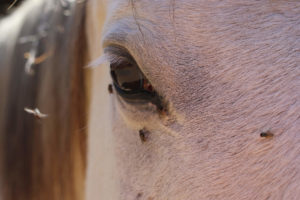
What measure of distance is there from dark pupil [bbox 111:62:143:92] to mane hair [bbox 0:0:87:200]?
0.48 m

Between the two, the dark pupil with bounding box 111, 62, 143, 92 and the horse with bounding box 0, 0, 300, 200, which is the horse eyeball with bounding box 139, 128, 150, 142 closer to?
the horse with bounding box 0, 0, 300, 200

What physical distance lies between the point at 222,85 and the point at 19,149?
103 centimetres

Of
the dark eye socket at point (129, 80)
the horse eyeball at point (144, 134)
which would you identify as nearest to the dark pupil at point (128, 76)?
the dark eye socket at point (129, 80)

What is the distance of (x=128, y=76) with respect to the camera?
991mm

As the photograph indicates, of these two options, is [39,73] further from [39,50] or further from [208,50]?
[208,50]

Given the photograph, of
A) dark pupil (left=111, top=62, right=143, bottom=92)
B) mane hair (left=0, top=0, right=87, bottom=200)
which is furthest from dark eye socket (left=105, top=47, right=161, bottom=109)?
mane hair (left=0, top=0, right=87, bottom=200)

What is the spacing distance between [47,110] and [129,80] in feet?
2.16

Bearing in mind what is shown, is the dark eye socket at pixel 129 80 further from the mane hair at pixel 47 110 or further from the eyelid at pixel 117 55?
Result: the mane hair at pixel 47 110

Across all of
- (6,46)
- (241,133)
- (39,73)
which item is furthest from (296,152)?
(6,46)

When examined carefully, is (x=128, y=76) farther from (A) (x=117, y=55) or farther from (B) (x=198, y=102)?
(B) (x=198, y=102)

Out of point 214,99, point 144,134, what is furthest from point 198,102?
point 144,134

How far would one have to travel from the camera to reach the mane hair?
1488mm

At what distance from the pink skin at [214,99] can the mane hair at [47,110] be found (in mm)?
490

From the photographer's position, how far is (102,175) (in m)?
1.21
